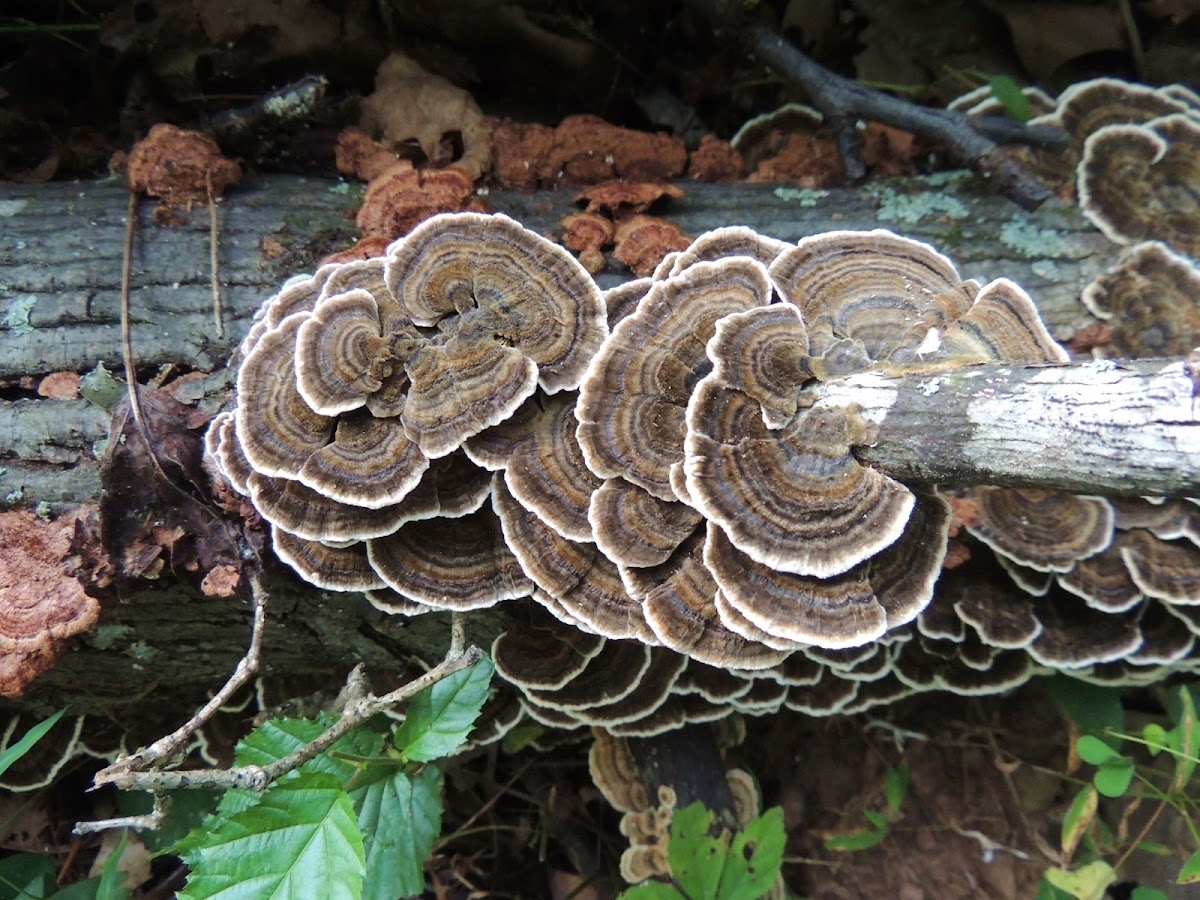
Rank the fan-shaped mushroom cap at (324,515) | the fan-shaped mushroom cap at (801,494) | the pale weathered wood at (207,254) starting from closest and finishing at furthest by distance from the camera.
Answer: the fan-shaped mushroom cap at (801,494), the fan-shaped mushroom cap at (324,515), the pale weathered wood at (207,254)

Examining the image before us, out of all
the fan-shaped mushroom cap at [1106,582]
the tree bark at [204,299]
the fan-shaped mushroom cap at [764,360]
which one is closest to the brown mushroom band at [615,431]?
the fan-shaped mushroom cap at [764,360]

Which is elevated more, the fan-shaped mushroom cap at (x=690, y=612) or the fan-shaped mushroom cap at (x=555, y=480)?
the fan-shaped mushroom cap at (x=555, y=480)

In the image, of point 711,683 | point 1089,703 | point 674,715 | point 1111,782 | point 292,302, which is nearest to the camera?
point 292,302

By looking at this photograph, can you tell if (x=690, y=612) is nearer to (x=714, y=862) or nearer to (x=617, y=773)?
(x=714, y=862)

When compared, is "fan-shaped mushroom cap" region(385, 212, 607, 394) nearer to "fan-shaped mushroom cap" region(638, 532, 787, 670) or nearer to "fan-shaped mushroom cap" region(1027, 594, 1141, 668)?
"fan-shaped mushroom cap" region(638, 532, 787, 670)

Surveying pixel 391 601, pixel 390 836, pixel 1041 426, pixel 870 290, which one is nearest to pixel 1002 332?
pixel 870 290

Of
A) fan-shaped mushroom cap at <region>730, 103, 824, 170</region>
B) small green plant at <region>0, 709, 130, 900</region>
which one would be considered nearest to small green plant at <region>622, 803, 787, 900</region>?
small green plant at <region>0, 709, 130, 900</region>

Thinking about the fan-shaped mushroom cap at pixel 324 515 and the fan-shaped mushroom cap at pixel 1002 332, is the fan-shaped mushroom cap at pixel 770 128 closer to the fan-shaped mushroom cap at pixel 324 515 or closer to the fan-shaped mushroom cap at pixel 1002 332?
the fan-shaped mushroom cap at pixel 1002 332
